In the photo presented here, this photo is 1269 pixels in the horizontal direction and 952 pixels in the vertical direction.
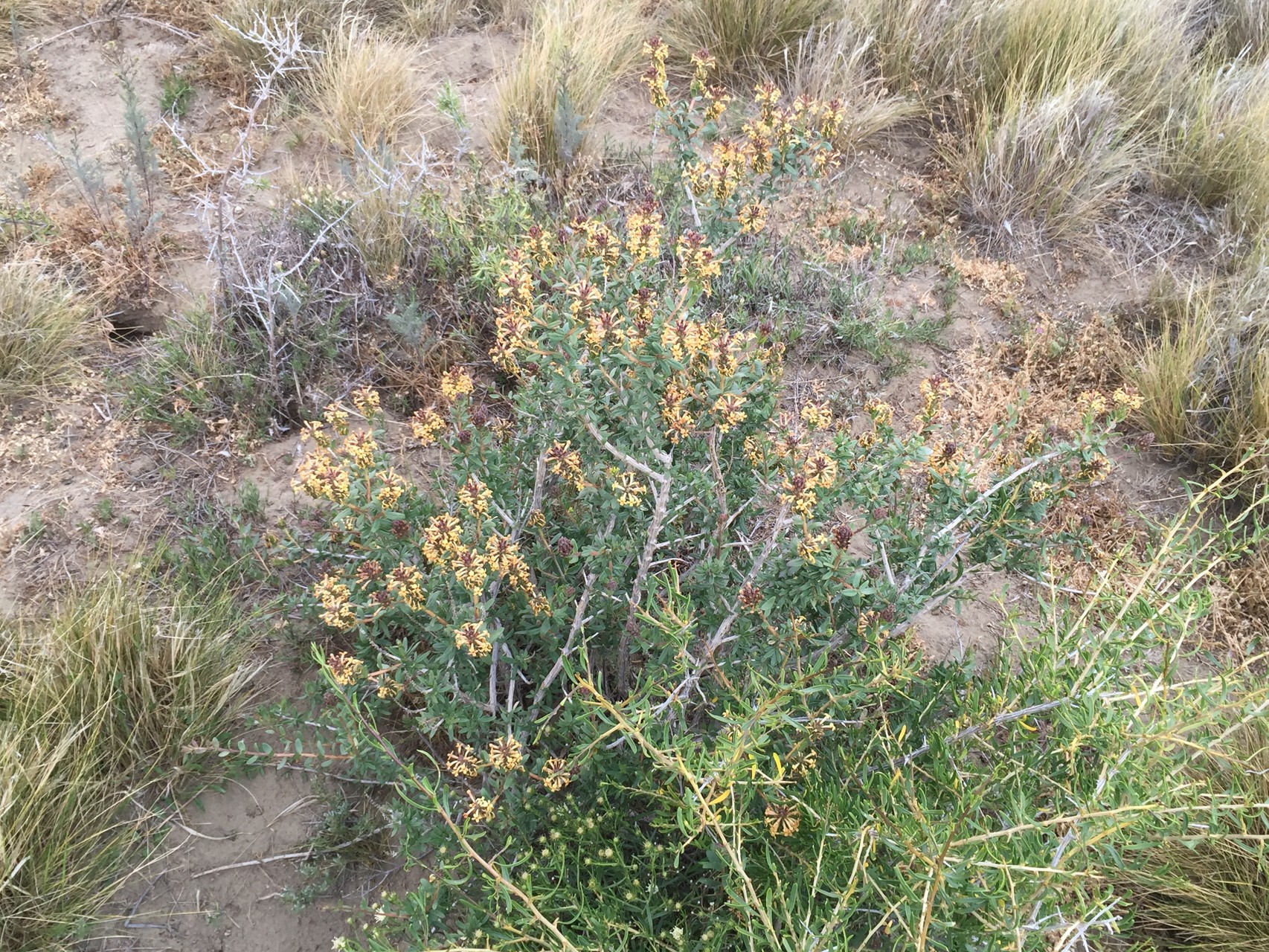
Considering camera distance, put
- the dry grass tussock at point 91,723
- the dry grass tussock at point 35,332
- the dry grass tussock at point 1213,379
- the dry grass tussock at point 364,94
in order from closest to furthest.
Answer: the dry grass tussock at point 91,723 → the dry grass tussock at point 35,332 → the dry grass tussock at point 1213,379 → the dry grass tussock at point 364,94

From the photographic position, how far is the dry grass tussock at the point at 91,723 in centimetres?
214

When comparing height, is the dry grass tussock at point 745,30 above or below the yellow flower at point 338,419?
above

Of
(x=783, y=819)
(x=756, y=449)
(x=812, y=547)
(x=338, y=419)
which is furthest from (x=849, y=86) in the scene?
(x=783, y=819)

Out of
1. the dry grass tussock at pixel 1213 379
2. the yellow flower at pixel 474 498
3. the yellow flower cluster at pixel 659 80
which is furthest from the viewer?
the dry grass tussock at pixel 1213 379

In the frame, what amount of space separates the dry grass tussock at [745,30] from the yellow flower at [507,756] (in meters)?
4.22

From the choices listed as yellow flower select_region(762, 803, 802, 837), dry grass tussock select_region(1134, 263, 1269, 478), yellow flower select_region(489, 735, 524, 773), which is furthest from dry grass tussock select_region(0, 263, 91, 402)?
dry grass tussock select_region(1134, 263, 1269, 478)

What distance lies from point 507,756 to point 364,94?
3.68 meters

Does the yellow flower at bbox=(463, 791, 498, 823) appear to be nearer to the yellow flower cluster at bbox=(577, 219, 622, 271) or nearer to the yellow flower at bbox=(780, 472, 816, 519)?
the yellow flower at bbox=(780, 472, 816, 519)

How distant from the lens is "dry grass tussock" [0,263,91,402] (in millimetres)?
3229

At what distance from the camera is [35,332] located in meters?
3.23

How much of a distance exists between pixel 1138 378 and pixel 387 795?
3.34 m

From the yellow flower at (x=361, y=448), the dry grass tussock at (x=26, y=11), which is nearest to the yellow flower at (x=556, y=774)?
the yellow flower at (x=361, y=448)

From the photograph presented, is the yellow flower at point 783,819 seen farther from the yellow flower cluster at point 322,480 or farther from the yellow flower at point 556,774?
the yellow flower cluster at point 322,480

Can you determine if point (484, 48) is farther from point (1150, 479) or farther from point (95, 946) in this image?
point (95, 946)
